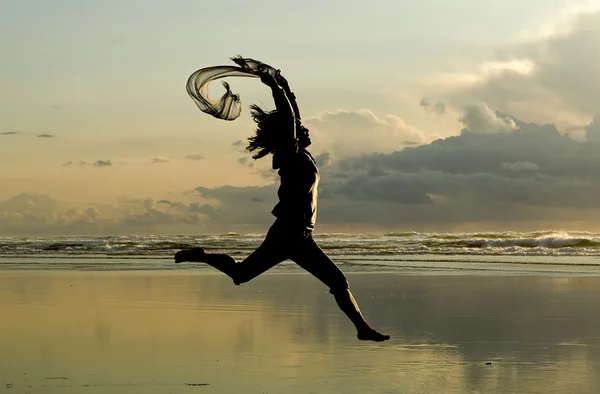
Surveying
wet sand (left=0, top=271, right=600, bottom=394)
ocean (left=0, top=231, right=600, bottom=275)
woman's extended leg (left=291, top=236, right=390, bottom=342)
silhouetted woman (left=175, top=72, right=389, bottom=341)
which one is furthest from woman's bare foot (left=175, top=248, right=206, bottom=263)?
ocean (left=0, top=231, right=600, bottom=275)

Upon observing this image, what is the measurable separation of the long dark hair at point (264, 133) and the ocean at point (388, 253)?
18.4 metres

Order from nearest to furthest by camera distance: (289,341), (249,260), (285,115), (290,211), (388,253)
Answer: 1. (290,211)
2. (285,115)
3. (249,260)
4. (289,341)
5. (388,253)

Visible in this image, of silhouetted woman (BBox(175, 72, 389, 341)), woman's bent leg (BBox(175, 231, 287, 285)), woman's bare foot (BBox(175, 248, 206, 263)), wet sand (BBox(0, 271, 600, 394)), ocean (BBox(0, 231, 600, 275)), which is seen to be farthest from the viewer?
ocean (BBox(0, 231, 600, 275))

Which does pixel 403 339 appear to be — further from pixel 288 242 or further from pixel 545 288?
pixel 545 288

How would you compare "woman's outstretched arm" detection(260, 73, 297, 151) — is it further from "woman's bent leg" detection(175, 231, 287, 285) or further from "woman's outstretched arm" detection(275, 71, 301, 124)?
"woman's bent leg" detection(175, 231, 287, 285)

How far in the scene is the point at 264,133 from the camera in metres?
8.52

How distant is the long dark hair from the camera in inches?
333

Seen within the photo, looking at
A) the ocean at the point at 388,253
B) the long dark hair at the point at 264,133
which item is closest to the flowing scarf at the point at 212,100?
the long dark hair at the point at 264,133

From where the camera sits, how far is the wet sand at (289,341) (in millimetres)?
8688

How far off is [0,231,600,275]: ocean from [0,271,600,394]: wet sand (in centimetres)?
944

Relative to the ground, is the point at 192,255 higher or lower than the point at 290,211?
lower

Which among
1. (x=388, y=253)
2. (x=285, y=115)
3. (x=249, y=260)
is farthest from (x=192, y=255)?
(x=388, y=253)

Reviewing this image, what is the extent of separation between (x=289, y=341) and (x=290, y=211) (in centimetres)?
359

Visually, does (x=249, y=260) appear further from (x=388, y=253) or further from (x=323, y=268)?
(x=388, y=253)
